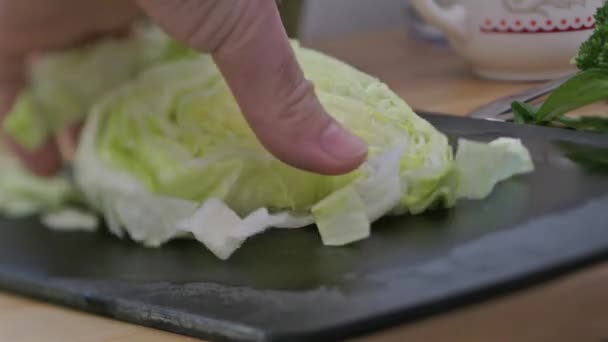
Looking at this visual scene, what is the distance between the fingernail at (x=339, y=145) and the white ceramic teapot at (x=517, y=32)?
0.46 meters

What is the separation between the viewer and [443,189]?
0.66 m

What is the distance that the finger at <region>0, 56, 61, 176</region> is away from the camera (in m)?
0.79

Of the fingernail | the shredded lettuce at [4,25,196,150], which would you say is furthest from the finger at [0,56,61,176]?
the fingernail

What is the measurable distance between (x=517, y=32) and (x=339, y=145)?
483mm

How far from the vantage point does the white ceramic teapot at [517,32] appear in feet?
3.33

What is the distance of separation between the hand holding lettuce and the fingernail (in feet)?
0.10

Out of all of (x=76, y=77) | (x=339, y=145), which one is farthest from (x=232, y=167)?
(x=76, y=77)

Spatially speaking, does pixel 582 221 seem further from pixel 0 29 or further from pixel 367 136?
pixel 0 29

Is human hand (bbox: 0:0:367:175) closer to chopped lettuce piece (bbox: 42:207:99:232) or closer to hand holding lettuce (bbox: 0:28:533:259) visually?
hand holding lettuce (bbox: 0:28:533:259)

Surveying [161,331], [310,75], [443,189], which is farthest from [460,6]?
[161,331]

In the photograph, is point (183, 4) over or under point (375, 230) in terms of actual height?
over

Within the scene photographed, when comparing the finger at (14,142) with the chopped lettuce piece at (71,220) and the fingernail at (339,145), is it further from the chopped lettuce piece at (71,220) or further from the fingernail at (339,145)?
the fingernail at (339,145)

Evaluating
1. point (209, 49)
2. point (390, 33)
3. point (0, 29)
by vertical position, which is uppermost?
point (209, 49)

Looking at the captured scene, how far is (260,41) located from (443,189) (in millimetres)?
162
